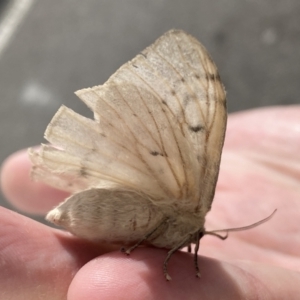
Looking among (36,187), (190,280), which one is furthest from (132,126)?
(36,187)

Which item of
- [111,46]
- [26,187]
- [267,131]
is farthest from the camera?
[111,46]

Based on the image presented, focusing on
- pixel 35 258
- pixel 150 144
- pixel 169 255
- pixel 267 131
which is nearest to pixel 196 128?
pixel 150 144

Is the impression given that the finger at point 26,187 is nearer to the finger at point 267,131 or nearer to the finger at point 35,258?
the finger at point 35,258

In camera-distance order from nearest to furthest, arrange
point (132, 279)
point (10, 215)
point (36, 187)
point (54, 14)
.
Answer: point (132, 279), point (10, 215), point (36, 187), point (54, 14)

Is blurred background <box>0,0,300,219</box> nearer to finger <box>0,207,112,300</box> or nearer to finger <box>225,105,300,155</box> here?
finger <box>225,105,300,155</box>

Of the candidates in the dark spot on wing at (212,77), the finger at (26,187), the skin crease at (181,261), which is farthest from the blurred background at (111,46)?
the dark spot on wing at (212,77)

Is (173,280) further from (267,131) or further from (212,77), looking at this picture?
(267,131)

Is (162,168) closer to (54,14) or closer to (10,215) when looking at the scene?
(10,215)
